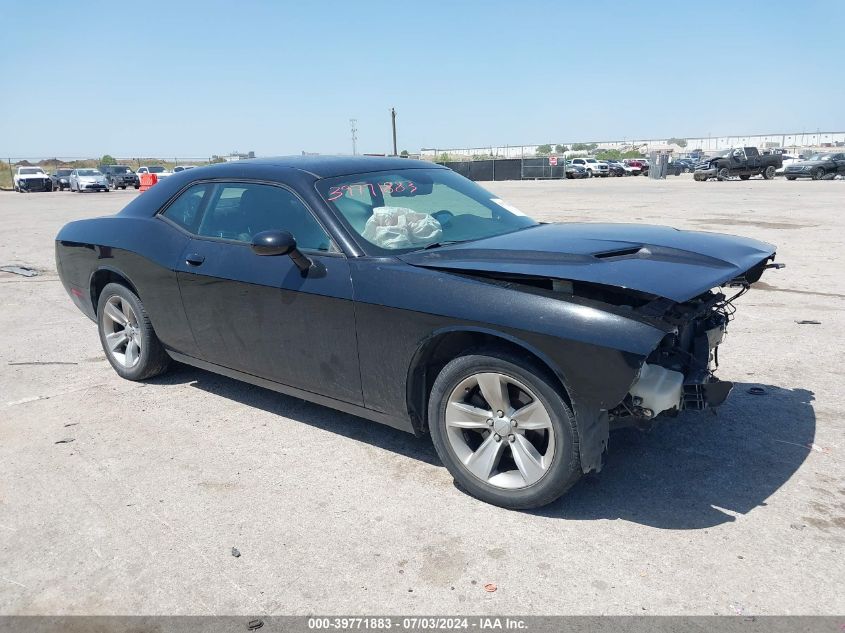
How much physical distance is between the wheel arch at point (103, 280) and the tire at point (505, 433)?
109 inches

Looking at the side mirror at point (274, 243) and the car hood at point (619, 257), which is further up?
the side mirror at point (274, 243)

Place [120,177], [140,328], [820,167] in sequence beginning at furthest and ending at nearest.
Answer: [120,177] → [820,167] → [140,328]

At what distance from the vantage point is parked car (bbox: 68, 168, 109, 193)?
138 feet

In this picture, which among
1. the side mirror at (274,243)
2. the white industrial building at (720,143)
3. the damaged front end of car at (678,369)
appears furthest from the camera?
the white industrial building at (720,143)

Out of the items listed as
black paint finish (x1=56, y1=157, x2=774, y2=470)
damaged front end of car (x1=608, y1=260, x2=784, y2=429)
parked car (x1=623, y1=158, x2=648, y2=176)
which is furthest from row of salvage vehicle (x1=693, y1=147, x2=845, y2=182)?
damaged front end of car (x1=608, y1=260, x2=784, y2=429)

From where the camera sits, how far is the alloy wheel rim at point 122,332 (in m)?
5.18

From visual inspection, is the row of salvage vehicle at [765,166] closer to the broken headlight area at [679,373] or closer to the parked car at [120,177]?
the parked car at [120,177]

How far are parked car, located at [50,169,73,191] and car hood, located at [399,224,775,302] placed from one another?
4936 centimetres

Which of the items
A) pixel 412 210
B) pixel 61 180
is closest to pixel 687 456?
pixel 412 210

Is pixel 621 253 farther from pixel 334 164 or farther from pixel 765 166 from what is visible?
pixel 765 166

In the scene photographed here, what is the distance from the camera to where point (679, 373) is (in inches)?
124

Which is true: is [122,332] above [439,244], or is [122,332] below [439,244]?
below

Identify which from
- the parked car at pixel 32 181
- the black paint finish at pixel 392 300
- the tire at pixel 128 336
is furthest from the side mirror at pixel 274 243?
the parked car at pixel 32 181

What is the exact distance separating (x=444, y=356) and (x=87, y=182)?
44183mm
